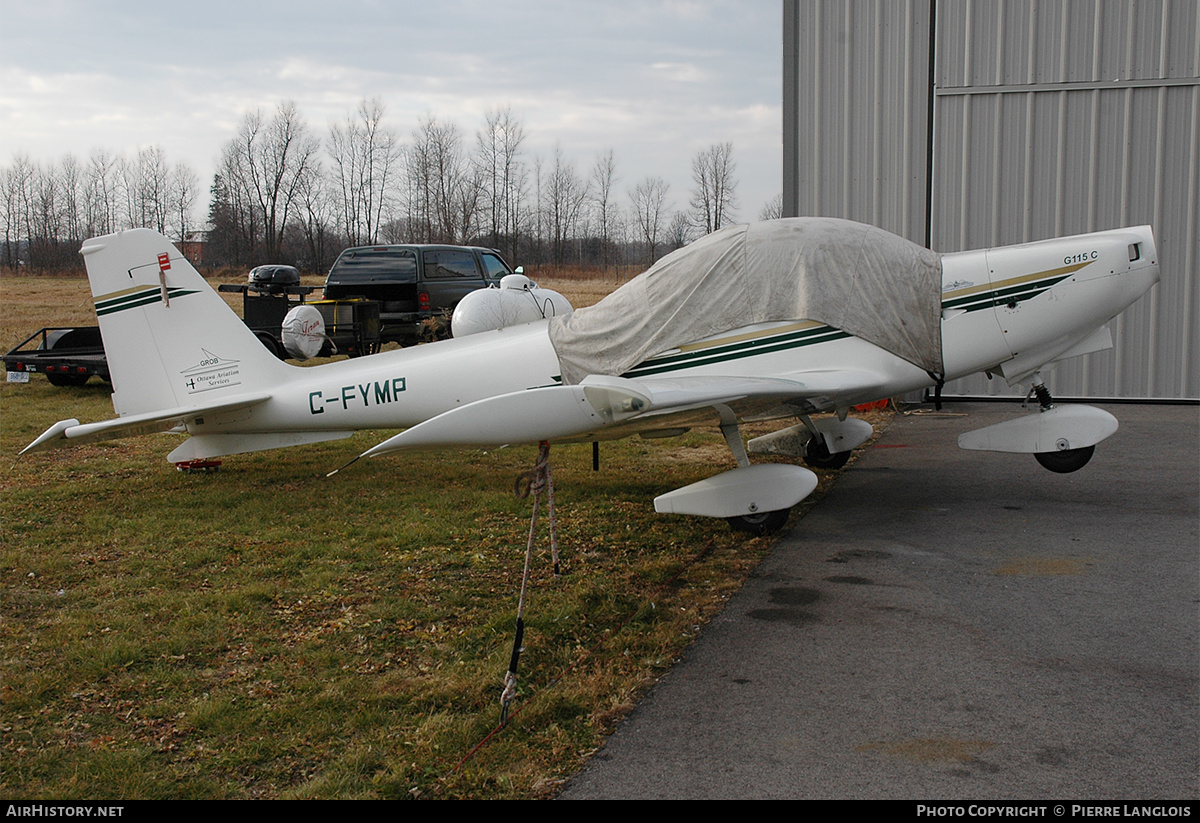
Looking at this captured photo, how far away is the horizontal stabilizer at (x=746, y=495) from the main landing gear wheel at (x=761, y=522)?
0.56ft

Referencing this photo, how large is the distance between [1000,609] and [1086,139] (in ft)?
30.0

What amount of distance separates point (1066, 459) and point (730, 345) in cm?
270

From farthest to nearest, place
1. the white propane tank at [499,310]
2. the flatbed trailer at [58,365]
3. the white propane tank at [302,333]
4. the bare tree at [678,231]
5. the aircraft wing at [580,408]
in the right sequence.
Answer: the bare tree at [678,231]
the flatbed trailer at [58,365]
the white propane tank at [302,333]
the white propane tank at [499,310]
the aircraft wing at [580,408]

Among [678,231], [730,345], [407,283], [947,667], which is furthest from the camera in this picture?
[678,231]

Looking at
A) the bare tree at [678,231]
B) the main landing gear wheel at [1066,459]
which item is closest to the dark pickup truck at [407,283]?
the main landing gear wheel at [1066,459]

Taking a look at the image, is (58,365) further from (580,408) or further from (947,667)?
(947,667)

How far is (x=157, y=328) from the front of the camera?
23.1 feet

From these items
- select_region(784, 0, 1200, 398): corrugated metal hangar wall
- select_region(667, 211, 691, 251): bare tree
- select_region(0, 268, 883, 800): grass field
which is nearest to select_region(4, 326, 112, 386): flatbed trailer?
select_region(0, 268, 883, 800): grass field

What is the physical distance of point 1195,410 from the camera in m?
11.2

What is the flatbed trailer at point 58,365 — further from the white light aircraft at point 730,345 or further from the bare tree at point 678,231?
the bare tree at point 678,231

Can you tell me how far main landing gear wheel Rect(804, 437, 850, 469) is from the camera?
7930mm

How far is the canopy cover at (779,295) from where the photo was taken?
20.7 ft

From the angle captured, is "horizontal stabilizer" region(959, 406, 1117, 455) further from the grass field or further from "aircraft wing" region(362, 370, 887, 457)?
the grass field

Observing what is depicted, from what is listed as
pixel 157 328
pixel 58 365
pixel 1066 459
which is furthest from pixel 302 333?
pixel 1066 459
